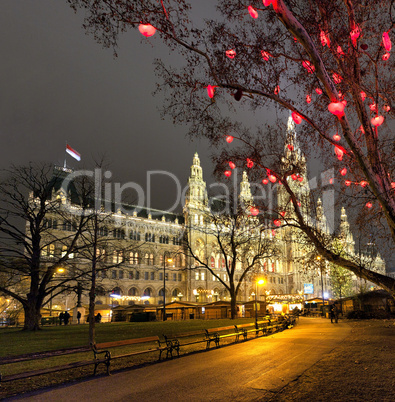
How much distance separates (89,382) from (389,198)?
8075 millimetres

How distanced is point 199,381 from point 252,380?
1124 millimetres

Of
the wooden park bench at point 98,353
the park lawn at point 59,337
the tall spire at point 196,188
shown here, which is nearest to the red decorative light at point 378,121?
the wooden park bench at point 98,353

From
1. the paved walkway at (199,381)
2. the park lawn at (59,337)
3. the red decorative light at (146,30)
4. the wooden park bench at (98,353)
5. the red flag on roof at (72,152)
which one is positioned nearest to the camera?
the paved walkway at (199,381)

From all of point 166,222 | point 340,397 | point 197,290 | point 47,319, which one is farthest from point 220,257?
point 340,397

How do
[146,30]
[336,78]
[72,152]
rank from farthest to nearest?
[72,152] → [336,78] → [146,30]

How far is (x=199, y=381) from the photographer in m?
7.69

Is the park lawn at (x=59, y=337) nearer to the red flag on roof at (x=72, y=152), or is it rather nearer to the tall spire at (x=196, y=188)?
the red flag on roof at (x=72, y=152)

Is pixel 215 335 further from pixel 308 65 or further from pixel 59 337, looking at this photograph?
pixel 308 65

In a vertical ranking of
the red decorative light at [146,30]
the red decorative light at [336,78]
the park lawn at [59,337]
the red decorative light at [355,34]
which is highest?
the red decorative light at [355,34]

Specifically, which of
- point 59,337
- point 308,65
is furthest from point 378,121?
point 59,337

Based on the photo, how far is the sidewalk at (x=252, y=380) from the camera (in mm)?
6449

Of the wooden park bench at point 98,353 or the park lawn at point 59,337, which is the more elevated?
the wooden park bench at point 98,353

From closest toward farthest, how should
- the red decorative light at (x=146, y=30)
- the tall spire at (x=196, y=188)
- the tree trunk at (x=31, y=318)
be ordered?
the red decorative light at (x=146, y=30), the tree trunk at (x=31, y=318), the tall spire at (x=196, y=188)

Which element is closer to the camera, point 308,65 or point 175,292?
point 308,65
